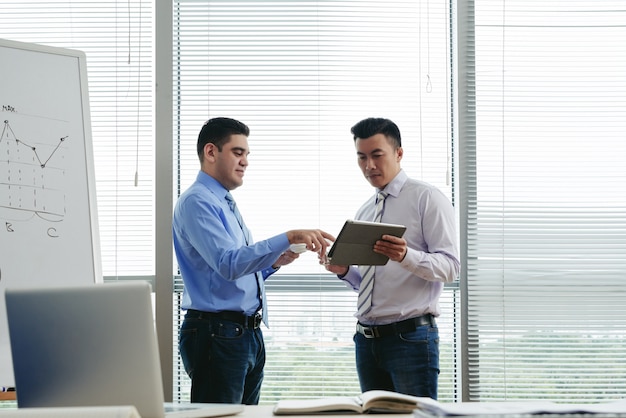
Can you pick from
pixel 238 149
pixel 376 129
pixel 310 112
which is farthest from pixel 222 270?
pixel 310 112

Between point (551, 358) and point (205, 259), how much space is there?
5.62 feet

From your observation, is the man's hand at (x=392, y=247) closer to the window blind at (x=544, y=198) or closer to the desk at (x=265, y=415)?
the window blind at (x=544, y=198)

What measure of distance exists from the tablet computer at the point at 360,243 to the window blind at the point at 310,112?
636 mm

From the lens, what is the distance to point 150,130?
11.0 ft

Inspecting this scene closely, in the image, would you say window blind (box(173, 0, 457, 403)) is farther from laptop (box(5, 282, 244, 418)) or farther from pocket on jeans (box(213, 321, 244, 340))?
laptop (box(5, 282, 244, 418))

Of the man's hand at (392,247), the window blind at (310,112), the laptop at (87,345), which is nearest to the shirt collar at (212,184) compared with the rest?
the window blind at (310,112)

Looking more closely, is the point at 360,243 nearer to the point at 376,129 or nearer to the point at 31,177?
the point at 376,129

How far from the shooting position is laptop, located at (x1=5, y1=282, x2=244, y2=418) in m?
1.38

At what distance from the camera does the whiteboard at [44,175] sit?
7.96 feet

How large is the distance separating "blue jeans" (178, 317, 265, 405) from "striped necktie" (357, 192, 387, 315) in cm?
45

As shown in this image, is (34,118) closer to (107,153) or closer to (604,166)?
(107,153)

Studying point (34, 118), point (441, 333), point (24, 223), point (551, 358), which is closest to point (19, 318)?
point (24, 223)

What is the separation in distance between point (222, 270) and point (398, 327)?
2.36ft

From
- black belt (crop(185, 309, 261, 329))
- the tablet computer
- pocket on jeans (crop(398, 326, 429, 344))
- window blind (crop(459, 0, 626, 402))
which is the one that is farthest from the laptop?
window blind (crop(459, 0, 626, 402))
